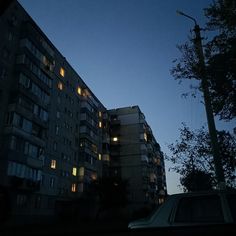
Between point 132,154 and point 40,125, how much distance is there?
39258mm

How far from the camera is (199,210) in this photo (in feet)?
18.7

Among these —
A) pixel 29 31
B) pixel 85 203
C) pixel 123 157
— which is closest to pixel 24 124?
pixel 29 31

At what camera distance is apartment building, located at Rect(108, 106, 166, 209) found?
69.5 metres

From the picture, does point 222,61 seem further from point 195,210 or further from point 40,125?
point 40,125

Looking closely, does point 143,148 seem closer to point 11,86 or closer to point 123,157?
point 123,157

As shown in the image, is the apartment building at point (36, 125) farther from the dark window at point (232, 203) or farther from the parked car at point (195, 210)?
the dark window at point (232, 203)

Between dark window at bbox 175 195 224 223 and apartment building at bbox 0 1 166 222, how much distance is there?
18646 millimetres

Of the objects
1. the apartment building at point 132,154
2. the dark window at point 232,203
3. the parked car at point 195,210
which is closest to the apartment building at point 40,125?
the apartment building at point 132,154

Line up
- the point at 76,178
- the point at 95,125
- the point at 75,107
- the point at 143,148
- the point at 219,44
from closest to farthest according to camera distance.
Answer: the point at 219,44
the point at 76,178
the point at 75,107
the point at 95,125
the point at 143,148

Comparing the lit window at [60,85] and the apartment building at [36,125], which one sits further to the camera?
the lit window at [60,85]

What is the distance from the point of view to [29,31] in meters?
40.2

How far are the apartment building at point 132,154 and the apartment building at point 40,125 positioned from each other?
879 centimetres

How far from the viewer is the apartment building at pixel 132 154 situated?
69500 mm

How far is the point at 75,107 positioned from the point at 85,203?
19.3 m
